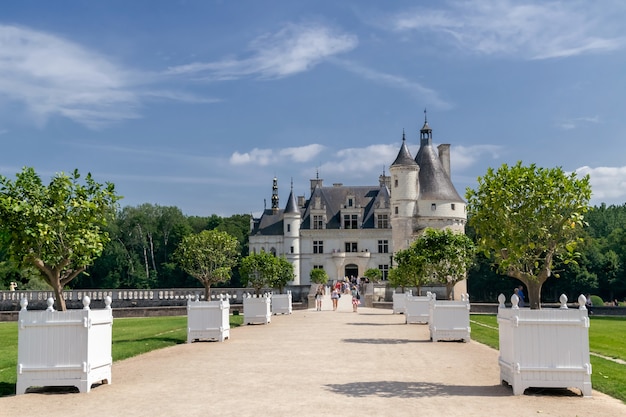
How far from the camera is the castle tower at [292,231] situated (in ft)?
246

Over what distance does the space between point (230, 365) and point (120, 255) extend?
240 ft

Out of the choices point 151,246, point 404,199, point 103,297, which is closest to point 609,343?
point 103,297

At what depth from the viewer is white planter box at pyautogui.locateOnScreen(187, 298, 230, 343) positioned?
58.5 ft

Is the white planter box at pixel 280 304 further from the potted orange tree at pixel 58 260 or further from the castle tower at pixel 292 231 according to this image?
the castle tower at pixel 292 231

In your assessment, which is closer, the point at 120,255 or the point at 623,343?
the point at 623,343

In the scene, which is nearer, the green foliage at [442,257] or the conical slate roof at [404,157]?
the green foliage at [442,257]

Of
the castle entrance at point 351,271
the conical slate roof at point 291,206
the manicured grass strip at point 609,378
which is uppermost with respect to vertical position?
the conical slate roof at point 291,206

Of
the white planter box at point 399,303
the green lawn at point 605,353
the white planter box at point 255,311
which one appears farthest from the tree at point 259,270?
the green lawn at point 605,353

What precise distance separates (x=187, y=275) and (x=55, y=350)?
A: 72.5m

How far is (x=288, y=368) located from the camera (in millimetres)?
11883

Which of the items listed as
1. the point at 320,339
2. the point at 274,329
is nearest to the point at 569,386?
the point at 320,339

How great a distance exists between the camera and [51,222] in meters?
11.0

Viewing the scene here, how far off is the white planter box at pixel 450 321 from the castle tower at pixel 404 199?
46184 millimetres

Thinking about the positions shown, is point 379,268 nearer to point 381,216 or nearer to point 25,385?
point 381,216
